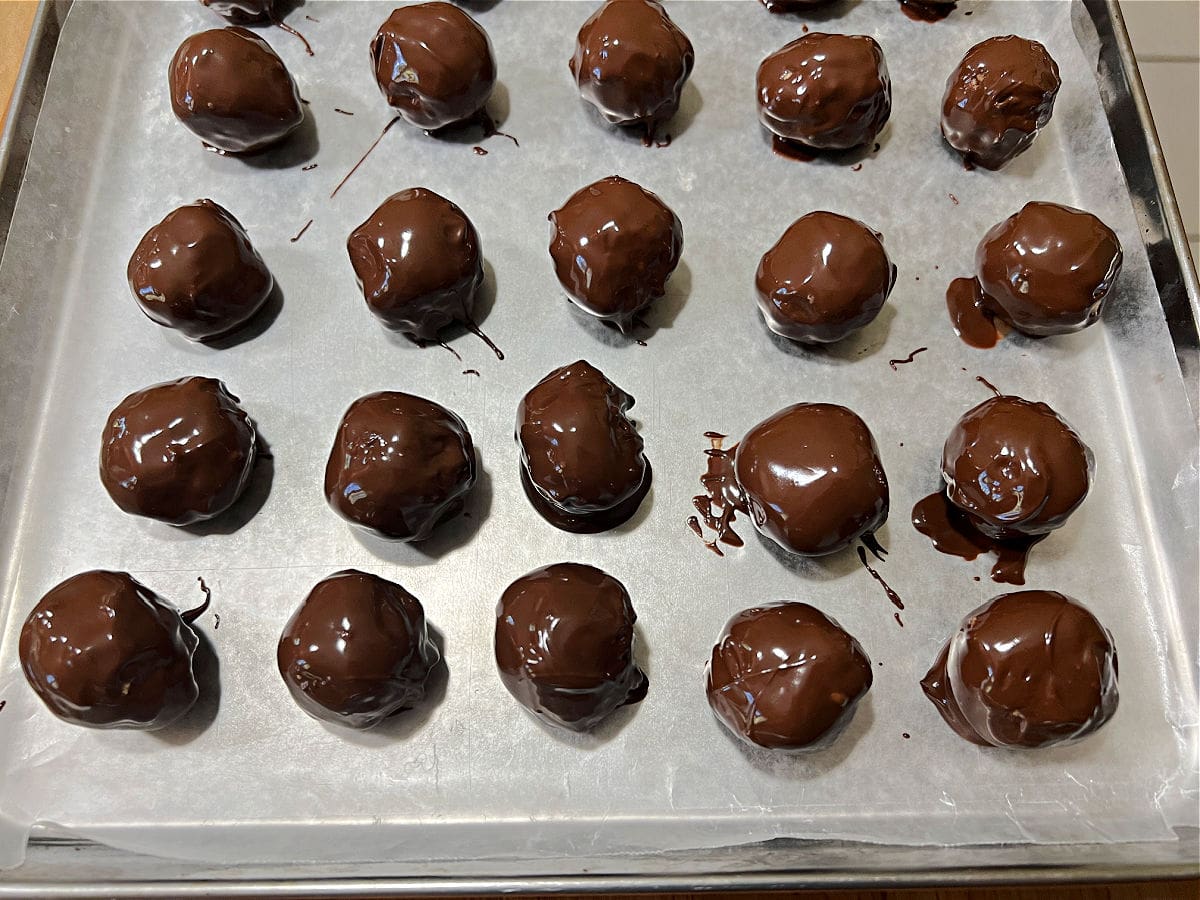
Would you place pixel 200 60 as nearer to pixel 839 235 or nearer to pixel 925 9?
pixel 839 235

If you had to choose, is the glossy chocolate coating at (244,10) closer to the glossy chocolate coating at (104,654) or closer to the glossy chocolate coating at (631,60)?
the glossy chocolate coating at (631,60)

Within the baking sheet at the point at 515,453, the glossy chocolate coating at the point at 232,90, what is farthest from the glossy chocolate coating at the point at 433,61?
the glossy chocolate coating at the point at 232,90

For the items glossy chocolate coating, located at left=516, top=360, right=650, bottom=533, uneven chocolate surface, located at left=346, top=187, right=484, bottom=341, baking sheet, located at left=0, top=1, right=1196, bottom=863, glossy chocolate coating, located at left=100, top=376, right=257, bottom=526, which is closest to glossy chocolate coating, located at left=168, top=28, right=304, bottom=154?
baking sheet, located at left=0, top=1, right=1196, bottom=863

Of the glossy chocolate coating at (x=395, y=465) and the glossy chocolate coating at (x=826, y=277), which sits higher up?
the glossy chocolate coating at (x=826, y=277)

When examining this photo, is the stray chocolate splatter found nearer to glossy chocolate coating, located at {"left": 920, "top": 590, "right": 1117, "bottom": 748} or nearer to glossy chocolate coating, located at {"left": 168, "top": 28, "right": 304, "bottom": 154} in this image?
glossy chocolate coating, located at {"left": 920, "top": 590, "right": 1117, "bottom": 748}

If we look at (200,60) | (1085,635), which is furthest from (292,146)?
(1085,635)
